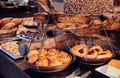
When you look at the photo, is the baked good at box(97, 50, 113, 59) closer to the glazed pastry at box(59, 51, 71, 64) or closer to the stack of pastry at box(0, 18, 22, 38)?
the glazed pastry at box(59, 51, 71, 64)

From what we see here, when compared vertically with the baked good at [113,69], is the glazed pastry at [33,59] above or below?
above

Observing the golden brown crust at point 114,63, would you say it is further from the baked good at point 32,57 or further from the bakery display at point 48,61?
the baked good at point 32,57

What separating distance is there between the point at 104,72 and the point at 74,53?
172 mm

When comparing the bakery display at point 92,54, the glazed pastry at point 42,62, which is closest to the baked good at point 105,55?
the bakery display at point 92,54

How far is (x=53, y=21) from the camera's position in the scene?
0.74 metres

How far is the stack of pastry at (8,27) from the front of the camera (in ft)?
3.89

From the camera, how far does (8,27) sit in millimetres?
1308

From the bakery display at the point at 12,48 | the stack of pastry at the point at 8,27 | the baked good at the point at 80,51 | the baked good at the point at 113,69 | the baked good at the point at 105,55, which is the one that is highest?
the stack of pastry at the point at 8,27

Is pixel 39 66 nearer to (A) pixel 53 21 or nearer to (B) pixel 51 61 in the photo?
(B) pixel 51 61

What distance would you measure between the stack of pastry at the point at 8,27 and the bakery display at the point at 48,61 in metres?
0.52

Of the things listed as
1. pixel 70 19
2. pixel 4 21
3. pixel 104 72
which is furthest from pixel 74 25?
pixel 4 21

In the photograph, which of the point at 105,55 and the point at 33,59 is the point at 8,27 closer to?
the point at 33,59

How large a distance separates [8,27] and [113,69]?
0.93 meters

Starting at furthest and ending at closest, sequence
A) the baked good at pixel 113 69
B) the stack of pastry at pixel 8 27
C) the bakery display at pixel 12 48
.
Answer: the stack of pastry at pixel 8 27 → the bakery display at pixel 12 48 → the baked good at pixel 113 69
